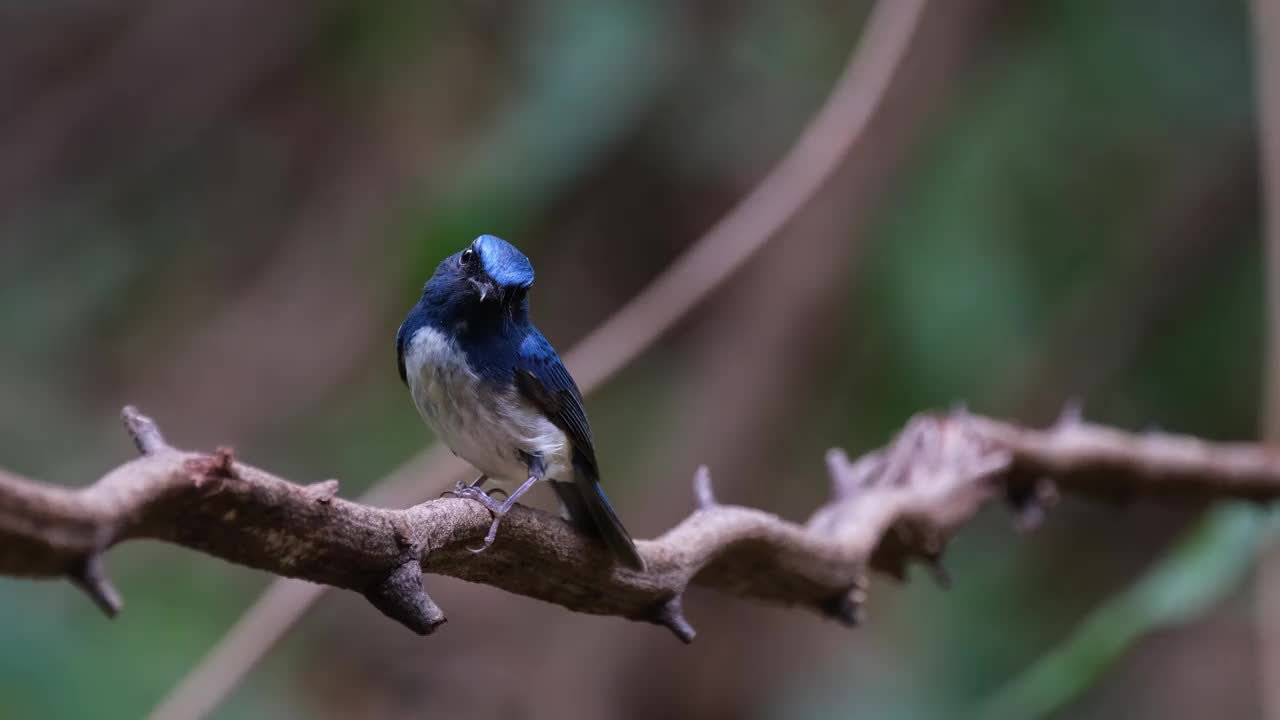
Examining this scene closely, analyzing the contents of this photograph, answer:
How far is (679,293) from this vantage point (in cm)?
467

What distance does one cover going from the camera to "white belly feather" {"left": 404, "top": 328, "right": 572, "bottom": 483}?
9.84ft

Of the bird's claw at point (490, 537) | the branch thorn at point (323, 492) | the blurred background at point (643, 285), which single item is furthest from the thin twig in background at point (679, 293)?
the branch thorn at point (323, 492)

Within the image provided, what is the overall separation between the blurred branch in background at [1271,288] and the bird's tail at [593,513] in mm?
2333

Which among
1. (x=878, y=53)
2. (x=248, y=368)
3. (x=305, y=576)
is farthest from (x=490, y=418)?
(x=248, y=368)

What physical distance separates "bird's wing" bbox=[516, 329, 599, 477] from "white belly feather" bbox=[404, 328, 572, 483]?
21 millimetres

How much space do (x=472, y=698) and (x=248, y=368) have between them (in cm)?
266

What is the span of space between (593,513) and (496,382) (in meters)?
0.47

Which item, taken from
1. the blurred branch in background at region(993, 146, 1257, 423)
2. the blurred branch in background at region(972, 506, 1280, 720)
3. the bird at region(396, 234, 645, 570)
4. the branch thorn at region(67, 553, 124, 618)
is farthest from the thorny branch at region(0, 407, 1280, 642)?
the blurred branch in background at region(993, 146, 1257, 423)

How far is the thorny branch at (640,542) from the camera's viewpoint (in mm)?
1399

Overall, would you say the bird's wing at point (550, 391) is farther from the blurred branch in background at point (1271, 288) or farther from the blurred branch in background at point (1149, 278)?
the blurred branch in background at point (1149, 278)

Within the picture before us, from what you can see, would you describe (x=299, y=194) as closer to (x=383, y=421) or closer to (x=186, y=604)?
(x=383, y=421)

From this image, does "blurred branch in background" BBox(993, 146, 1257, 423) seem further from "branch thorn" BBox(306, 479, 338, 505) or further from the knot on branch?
the knot on branch

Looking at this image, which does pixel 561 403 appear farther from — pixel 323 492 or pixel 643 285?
pixel 643 285

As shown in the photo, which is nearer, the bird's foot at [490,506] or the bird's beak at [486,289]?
the bird's foot at [490,506]
